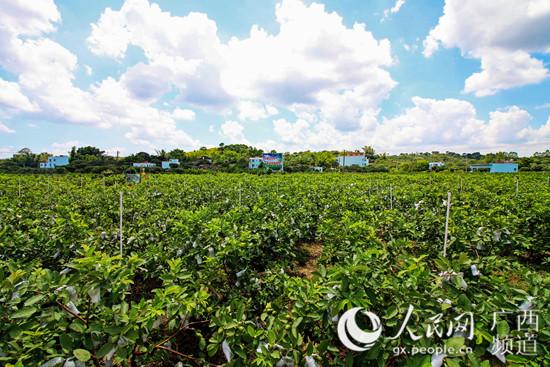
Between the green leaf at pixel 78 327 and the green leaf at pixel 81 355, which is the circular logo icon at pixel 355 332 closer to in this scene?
the green leaf at pixel 81 355

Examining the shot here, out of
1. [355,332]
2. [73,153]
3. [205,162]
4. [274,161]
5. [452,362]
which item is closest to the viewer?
[452,362]

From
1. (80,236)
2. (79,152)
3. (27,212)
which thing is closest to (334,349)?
(80,236)

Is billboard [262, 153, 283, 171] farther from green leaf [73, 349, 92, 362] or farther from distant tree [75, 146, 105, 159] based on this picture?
green leaf [73, 349, 92, 362]

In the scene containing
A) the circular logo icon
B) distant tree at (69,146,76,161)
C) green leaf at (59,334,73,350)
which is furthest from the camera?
distant tree at (69,146,76,161)

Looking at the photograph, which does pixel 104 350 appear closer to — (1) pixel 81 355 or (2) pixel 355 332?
(1) pixel 81 355

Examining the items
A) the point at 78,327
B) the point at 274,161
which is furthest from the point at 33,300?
the point at 274,161

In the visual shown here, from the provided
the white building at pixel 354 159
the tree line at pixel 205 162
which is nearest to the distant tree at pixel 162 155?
the tree line at pixel 205 162

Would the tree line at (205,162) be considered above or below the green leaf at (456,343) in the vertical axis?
above

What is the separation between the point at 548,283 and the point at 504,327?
0.66 m

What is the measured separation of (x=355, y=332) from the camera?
61.9 inches

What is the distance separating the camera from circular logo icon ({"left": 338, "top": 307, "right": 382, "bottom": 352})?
5.07 feet

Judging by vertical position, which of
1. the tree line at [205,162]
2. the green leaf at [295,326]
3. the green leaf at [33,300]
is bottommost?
the green leaf at [295,326]

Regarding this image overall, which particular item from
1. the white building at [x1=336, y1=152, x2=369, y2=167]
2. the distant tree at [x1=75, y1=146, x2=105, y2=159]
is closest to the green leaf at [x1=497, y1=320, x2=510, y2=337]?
the distant tree at [x1=75, y1=146, x2=105, y2=159]

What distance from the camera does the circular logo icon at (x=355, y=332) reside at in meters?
1.54
